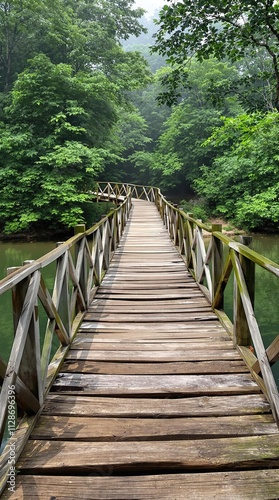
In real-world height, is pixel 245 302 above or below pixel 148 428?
above

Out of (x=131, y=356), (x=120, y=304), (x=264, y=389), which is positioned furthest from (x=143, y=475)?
(x=120, y=304)

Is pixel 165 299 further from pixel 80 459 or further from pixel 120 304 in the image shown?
pixel 80 459

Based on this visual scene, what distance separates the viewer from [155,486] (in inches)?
62.0

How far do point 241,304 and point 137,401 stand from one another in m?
1.15

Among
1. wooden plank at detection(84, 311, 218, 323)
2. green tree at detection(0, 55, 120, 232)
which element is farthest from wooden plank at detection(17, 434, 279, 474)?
green tree at detection(0, 55, 120, 232)

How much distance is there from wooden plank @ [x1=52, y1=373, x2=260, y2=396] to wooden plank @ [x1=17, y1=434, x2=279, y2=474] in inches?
18.8

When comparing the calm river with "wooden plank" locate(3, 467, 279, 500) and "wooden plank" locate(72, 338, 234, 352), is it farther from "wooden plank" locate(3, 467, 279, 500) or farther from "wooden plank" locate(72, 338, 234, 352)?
"wooden plank" locate(3, 467, 279, 500)

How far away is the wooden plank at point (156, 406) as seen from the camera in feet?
6.86

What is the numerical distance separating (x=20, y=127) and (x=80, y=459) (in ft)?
47.8

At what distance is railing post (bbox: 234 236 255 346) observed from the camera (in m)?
2.71

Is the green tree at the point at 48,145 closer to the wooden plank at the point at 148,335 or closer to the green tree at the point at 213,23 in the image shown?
the green tree at the point at 213,23

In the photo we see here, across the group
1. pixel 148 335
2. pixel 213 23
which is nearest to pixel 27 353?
pixel 148 335

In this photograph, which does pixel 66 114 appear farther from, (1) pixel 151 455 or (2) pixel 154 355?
(1) pixel 151 455

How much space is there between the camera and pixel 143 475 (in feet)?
5.42
